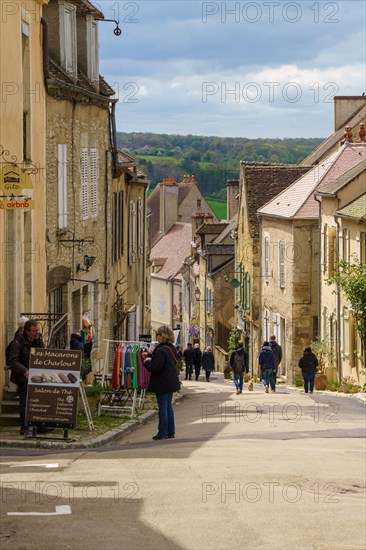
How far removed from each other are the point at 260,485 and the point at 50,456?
2936 millimetres

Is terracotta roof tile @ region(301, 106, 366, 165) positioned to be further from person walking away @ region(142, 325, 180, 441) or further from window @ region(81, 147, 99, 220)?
person walking away @ region(142, 325, 180, 441)

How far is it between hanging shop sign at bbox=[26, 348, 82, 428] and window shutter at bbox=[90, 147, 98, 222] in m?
10.6

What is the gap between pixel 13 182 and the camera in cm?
1567

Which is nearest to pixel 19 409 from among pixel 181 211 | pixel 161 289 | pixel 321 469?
pixel 321 469

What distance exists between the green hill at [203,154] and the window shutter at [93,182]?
2199 inches

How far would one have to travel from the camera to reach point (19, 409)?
53.3 feet

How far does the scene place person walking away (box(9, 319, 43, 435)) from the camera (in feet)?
49.3

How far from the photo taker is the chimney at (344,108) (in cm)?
5475

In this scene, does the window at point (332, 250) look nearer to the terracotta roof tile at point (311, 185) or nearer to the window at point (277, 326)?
the terracotta roof tile at point (311, 185)

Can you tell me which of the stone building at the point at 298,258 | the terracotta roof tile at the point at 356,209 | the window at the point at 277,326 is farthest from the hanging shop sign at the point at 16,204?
the window at the point at 277,326

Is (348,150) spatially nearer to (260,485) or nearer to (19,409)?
(19,409)

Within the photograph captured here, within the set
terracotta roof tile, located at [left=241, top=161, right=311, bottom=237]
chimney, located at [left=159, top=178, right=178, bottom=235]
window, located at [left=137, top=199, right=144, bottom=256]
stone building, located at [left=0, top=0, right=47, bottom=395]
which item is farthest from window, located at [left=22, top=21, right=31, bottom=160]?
chimney, located at [left=159, top=178, right=178, bottom=235]

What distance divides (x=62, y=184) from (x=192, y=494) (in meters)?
11.8

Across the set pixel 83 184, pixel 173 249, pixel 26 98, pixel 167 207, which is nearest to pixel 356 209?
pixel 83 184
